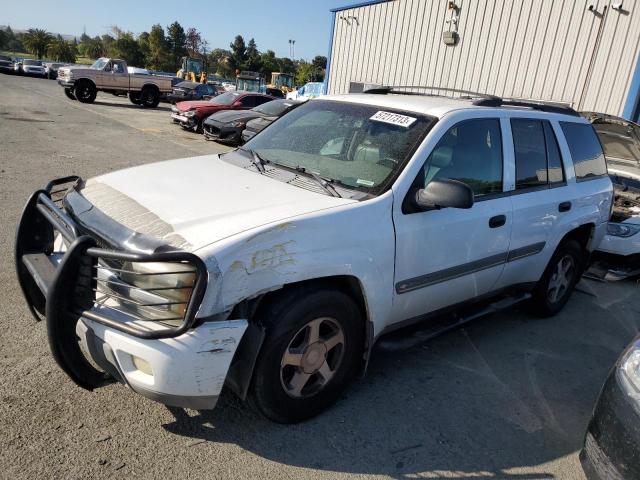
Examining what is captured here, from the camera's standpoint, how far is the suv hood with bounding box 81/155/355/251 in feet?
7.89

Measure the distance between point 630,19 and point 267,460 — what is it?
433 inches

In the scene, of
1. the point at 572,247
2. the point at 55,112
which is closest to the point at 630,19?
the point at 572,247

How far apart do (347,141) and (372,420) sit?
177 centimetres

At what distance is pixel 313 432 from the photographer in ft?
9.18

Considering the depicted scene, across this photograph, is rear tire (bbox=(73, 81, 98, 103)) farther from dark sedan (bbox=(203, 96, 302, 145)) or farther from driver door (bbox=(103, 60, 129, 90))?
dark sedan (bbox=(203, 96, 302, 145))

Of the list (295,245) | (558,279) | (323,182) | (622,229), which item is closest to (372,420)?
(295,245)

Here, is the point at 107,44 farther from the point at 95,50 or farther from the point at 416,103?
the point at 416,103

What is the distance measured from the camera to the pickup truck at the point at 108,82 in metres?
21.0

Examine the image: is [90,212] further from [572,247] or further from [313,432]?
[572,247]

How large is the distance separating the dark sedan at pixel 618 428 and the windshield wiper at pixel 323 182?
164cm

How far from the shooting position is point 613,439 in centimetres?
222

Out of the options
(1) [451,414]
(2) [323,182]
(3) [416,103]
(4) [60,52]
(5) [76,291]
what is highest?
(4) [60,52]

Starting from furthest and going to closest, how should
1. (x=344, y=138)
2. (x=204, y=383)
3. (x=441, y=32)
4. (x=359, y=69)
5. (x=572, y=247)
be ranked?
(x=359, y=69), (x=441, y=32), (x=572, y=247), (x=344, y=138), (x=204, y=383)

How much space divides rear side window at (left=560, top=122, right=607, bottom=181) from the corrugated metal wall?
6.38 meters
